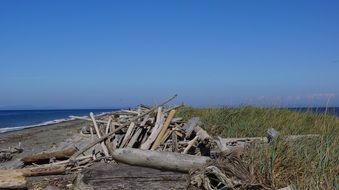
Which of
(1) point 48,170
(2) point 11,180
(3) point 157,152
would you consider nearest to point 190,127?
(3) point 157,152

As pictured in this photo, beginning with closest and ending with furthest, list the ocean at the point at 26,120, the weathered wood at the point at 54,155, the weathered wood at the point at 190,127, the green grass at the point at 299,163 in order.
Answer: the green grass at the point at 299,163
the weathered wood at the point at 54,155
the weathered wood at the point at 190,127
the ocean at the point at 26,120

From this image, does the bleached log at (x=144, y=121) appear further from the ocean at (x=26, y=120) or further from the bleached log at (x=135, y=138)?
the ocean at (x=26, y=120)

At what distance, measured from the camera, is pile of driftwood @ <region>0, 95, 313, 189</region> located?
289 inches

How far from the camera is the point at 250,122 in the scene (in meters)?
13.2

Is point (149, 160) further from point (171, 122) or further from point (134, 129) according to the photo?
point (171, 122)

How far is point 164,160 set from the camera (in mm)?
8141

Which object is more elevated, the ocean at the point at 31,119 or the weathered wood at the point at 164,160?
the weathered wood at the point at 164,160

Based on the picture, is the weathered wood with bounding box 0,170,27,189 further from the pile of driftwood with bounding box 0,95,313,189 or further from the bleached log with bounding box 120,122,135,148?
the bleached log with bounding box 120,122,135,148

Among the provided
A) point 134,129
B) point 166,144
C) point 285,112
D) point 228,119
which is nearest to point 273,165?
point 166,144

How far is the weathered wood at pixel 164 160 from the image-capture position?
26.1 ft

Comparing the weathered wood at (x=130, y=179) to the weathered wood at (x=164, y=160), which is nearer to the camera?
the weathered wood at (x=130, y=179)

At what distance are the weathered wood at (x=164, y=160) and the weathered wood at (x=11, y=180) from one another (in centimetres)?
205

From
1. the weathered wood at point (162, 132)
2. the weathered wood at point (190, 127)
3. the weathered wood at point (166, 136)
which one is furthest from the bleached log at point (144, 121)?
the weathered wood at point (190, 127)

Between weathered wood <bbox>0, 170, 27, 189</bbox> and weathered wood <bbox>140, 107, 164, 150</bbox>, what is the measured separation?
2.78 meters
